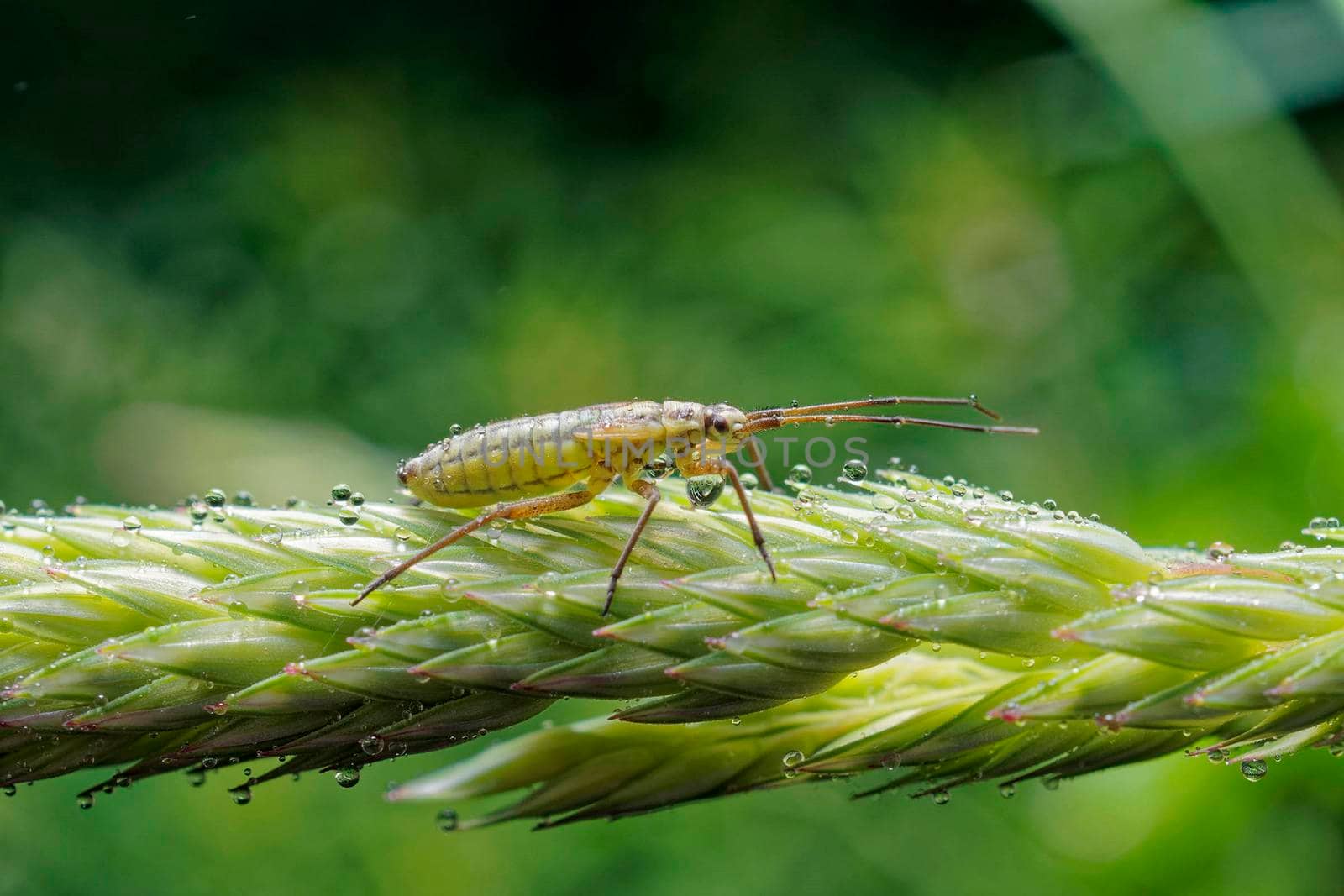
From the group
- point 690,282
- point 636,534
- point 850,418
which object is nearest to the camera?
point 636,534

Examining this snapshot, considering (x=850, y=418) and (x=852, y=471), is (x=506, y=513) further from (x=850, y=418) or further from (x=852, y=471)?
(x=850, y=418)

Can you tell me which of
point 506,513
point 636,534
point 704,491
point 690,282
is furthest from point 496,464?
point 690,282

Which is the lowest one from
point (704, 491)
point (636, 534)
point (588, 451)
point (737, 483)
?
point (636, 534)

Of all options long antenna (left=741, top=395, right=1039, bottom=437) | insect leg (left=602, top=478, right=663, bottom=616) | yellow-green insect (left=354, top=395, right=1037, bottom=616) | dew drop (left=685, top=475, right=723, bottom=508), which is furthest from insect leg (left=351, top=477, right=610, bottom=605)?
long antenna (left=741, top=395, right=1039, bottom=437)

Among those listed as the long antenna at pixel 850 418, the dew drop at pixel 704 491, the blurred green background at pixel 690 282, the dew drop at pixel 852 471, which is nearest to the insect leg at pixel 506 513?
the dew drop at pixel 704 491

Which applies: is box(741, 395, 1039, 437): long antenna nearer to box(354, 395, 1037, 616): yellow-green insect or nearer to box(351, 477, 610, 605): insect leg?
box(354, 395, 1037, 616): yellow-green insect

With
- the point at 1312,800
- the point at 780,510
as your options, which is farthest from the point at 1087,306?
the point at 780,510

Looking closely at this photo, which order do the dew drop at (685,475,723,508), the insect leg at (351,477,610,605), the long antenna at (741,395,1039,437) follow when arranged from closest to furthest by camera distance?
the insect leg at (351,477,610,605)
the dew drop at (685,475,723,508)
the long antenna at (741,395,1039,437)

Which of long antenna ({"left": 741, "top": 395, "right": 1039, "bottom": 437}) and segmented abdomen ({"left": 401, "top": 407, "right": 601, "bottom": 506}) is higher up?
long antenna ({"left": 741, "top": 395, "right": 1039, "bottom": 437})
